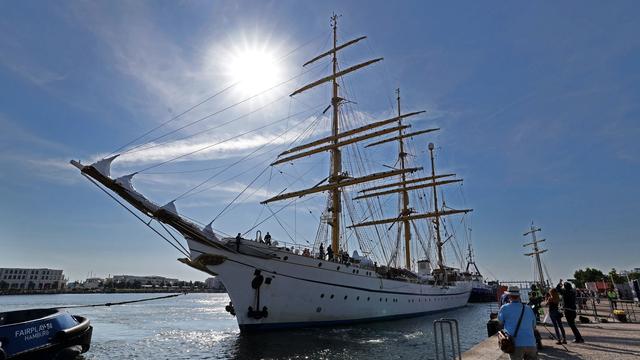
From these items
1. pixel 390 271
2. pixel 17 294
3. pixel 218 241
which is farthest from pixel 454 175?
pixel 17 294

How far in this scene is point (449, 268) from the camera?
53.9 meters

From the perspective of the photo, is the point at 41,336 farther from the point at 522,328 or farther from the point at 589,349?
the point at 589,349

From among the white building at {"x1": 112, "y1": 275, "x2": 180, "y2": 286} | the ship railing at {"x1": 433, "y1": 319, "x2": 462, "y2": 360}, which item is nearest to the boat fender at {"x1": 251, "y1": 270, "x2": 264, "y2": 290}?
the ship railing at {"x1": 433, "y1": 319, "x2": 462, "y2": 360}

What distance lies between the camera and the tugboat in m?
10.5

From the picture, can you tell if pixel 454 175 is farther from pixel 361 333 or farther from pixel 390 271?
pixel 361 333

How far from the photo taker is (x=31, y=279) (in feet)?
417

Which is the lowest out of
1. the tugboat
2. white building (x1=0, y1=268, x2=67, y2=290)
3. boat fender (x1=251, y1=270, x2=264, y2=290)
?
the tugboat

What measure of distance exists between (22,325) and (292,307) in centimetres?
1218

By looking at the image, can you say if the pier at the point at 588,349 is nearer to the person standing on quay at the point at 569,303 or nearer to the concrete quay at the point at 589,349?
the concrete quay at the point at 589,349

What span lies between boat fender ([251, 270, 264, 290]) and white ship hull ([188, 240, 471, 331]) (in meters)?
0.12

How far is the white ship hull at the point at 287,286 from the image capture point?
62.4 feet

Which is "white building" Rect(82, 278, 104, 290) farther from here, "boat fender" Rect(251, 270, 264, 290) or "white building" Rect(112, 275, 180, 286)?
"boat fender" Rect(251, 270, 264, 290)

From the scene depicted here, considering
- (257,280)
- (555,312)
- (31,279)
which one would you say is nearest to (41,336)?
(257,280)

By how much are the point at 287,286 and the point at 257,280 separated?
1.84 metres
